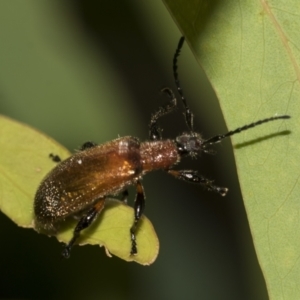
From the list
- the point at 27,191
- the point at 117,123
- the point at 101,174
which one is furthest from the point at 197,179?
the point at 117,123

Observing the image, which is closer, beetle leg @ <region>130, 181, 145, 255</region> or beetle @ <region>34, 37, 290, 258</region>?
beetle leg @ <region>130, 181, 145, 255</region>

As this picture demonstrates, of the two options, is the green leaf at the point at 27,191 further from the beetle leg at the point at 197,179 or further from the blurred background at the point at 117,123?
the blurred background at the point at 117,123

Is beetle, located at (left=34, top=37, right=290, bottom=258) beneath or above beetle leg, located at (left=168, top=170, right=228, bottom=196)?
above

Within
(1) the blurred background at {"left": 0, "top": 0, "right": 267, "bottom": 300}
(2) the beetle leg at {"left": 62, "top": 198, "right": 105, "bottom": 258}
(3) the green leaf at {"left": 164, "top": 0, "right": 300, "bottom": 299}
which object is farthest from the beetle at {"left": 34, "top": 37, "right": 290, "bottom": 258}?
(1) the blurred background at {"left": 0, "top": 0, "right": 267, "bottom": 300}

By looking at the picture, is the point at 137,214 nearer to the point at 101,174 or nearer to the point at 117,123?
the point at 101,174

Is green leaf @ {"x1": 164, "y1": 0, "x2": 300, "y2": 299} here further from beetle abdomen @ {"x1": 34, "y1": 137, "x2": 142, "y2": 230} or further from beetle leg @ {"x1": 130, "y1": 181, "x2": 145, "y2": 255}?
beetle abdomen @ {"x1": 34, "y1": 137, "x2": 142, "y2": 230}

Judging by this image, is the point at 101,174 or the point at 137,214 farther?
the point at 101,174

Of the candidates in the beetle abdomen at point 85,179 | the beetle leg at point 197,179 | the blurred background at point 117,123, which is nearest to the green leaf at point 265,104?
the beetle leg at point 197,179
